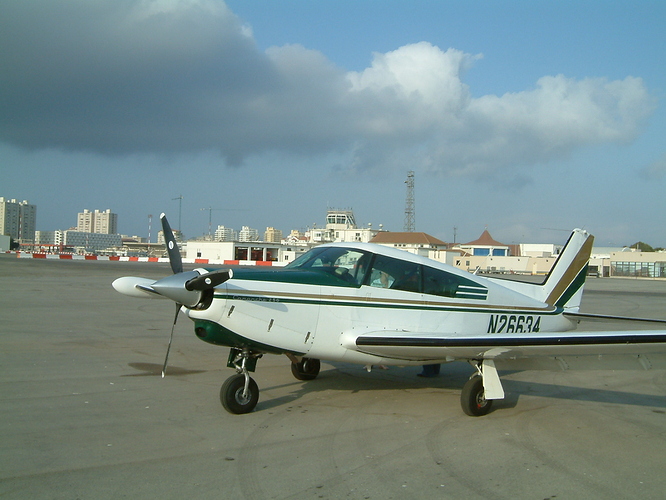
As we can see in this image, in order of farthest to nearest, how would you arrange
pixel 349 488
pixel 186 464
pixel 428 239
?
pixel 428 239
pixel 186 464
pixel 349 488

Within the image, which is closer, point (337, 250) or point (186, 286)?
point (186, 286)

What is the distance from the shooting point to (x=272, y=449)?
5430mm

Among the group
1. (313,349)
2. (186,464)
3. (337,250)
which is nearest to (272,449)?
(186,464)

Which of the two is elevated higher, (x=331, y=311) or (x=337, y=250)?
(x=337, y=250)

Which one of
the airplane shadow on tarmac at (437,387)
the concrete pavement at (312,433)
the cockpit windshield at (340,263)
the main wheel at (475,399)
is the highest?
the cockpit windshield at (340,263)

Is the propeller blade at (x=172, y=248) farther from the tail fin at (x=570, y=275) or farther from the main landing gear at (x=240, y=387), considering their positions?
the tail fin at (x=570, y=275)

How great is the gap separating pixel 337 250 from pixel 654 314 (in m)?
19.1

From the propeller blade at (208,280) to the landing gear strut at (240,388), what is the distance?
119 centimetres

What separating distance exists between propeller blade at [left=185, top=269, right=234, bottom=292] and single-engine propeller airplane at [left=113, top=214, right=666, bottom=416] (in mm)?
11

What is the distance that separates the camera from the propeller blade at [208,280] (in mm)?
5801

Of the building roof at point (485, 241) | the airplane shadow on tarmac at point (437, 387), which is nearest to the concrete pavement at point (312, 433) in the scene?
the airplane shadow on tarmac at point (437, 387)

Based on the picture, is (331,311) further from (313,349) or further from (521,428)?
(521,428)

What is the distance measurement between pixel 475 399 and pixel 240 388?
3124 millimetres

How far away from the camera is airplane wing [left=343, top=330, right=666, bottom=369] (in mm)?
5902
